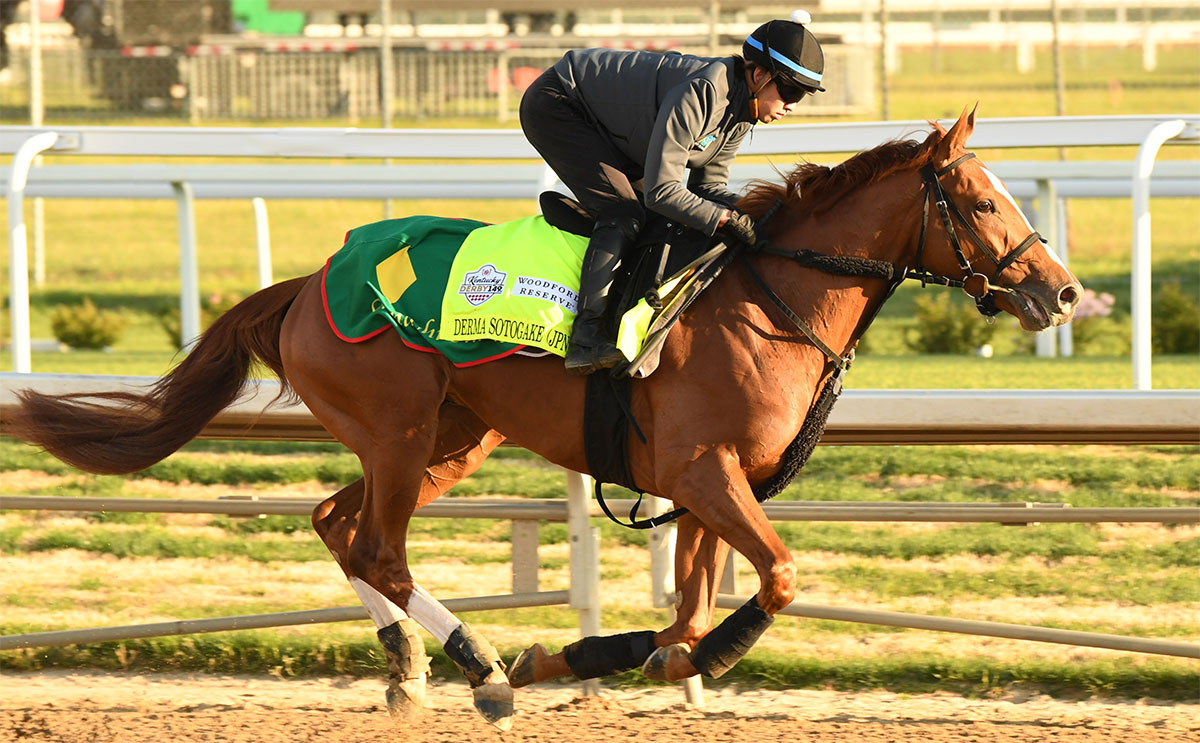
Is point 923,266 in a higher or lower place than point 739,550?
higher

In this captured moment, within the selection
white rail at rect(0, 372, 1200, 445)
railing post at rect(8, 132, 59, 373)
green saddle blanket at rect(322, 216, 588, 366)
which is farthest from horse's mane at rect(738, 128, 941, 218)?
railing post at rect(8, 132, 59, 373)

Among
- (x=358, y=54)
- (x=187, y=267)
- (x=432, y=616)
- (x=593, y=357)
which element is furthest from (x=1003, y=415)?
(x=358, y=54)

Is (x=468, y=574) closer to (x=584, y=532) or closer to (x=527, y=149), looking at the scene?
(x=584, y=532)

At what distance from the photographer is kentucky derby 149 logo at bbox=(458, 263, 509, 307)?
3961 millimetres

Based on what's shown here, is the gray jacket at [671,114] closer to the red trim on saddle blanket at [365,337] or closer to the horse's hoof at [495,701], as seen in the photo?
the red trim on saddle blanket at [365,337]

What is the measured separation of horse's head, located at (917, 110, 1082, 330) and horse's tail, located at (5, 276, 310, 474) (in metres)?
1.87

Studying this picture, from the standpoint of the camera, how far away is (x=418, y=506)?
181 inches

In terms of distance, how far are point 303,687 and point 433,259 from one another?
1621 millimetres

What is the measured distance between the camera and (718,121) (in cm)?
386

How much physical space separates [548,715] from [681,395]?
1274 mm

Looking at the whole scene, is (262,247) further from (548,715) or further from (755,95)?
(755,95)

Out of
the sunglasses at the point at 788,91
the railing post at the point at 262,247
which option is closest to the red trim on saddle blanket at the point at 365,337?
the sunglasses at the point at 788,91

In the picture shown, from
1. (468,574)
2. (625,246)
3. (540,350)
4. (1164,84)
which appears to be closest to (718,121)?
(625,246)

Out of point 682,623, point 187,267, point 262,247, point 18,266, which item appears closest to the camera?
point 682,623
